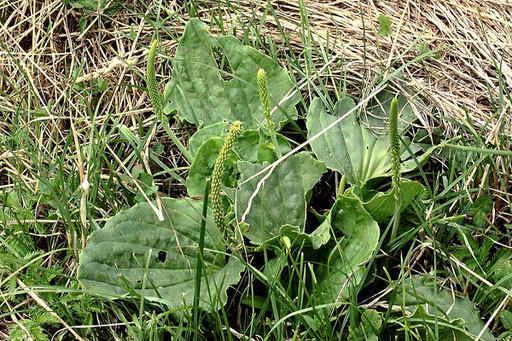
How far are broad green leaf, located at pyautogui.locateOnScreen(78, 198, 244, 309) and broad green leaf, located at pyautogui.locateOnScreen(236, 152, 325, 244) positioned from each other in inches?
5.1

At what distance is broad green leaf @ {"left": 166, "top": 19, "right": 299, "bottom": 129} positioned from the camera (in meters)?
2.45

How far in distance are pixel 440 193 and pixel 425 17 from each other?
0.95 m

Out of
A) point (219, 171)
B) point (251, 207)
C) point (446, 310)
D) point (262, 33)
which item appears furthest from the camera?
point (262, 33)

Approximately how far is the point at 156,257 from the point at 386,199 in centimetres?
75

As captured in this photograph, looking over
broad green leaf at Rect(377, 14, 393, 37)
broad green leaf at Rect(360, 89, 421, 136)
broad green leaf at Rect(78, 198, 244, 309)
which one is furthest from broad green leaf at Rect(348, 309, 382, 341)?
broad green leaf at Rect(377, 14, 393, 37)

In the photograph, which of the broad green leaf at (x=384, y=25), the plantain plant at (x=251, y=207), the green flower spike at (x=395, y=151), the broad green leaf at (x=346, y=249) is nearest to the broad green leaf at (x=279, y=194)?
the plantain plant at (x=251, y=207)

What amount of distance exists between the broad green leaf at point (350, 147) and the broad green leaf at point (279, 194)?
103 mm

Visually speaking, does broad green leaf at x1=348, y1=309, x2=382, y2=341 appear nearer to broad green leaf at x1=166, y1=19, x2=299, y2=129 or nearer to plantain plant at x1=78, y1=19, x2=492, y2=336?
plantain plant at x1=78, y1=19, x2=492, y2=336

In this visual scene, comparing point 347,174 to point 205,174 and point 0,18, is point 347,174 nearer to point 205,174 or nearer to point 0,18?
point 205,174

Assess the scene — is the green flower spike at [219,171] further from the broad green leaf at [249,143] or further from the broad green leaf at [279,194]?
the broad green leaf at [249,143]

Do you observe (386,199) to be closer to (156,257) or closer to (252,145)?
(252,145)

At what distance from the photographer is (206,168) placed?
2262mm

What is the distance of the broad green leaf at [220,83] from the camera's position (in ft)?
8.04

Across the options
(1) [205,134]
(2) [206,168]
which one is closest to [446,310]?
(2) [206,168]
